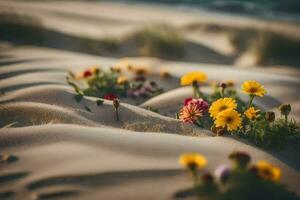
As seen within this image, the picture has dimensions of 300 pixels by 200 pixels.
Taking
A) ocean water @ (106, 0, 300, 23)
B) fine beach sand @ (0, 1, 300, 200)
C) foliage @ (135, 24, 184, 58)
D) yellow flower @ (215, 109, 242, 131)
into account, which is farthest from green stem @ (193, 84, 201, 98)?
ocean water @ (106, 0, 300, 23)

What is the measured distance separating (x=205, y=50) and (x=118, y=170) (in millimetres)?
5941

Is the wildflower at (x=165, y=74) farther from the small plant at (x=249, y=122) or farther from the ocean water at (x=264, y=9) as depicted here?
the ocean water at (x=264, y=9)

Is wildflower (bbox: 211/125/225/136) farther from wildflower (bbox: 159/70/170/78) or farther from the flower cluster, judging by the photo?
wildflower (bbox: 159/70/170/78)

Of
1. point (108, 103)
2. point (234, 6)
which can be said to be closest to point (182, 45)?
point (108, 103)

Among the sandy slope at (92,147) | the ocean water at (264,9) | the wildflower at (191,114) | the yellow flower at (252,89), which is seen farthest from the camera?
the ocean water at (264,9)

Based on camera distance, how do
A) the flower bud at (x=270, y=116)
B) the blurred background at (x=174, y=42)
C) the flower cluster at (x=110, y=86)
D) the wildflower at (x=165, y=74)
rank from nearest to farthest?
the flower bud at (x=270, y=116)
the flower cluster at (x=110, y=86)
the wildflower at (x=165, y=74)
the blurred background at (x=174, y=42)

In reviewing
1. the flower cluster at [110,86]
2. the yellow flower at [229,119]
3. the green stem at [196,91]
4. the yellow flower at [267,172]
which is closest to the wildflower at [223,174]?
the yellow flower at [267,172]

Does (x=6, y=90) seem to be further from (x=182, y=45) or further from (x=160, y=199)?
(x=182, y=45)

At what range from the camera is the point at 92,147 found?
2875 mm

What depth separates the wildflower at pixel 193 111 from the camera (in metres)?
3.67

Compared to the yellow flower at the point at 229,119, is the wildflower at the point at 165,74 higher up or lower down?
higher up

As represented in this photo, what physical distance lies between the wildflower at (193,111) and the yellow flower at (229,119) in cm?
36

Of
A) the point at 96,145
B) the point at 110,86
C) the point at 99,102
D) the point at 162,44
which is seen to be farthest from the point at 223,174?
the point at 162,44

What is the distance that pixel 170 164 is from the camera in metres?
2.73
